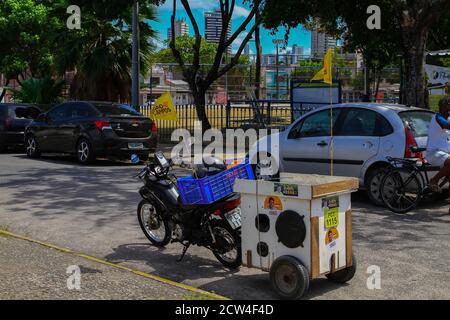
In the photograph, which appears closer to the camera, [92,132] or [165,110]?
[92,132]

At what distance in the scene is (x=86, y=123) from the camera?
1472cm

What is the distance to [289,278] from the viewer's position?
4.94 meters

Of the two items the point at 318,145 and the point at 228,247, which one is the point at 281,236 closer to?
the point at 228,247

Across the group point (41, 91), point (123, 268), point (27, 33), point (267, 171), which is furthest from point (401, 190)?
point (27, 33)

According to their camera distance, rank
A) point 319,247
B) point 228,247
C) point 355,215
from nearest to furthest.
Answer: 1. point 319,247
2. point 228,247
3. point 355,215

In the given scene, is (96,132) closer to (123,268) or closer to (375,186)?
(375,186)

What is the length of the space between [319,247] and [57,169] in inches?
395

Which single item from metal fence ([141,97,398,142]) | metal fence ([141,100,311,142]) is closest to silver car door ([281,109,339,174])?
metal fence ([141,97,398,142])

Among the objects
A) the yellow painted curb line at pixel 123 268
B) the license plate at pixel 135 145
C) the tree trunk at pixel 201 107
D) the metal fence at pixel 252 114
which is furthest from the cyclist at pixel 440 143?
the tree trunk at pixel 201 107

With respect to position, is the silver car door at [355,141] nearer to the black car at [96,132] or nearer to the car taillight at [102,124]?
the black car at [96,132]

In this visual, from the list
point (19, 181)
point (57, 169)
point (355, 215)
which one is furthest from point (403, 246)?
point (57, 169)

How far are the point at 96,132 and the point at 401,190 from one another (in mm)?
8169

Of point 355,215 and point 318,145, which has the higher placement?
point 318,145
